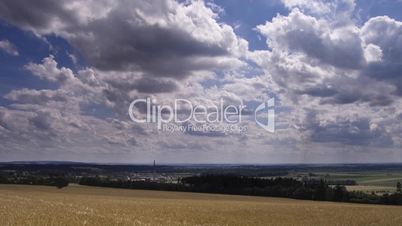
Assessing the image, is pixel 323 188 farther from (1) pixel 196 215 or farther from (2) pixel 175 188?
(1) pixel 196 215

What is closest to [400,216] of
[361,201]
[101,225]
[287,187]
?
[101,225]

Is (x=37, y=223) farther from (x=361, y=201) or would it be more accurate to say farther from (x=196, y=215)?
(x=361, y=201)

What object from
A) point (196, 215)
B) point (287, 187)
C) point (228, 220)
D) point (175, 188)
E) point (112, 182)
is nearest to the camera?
point (228, 220)

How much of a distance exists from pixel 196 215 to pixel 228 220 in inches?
137

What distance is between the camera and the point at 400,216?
38875mm

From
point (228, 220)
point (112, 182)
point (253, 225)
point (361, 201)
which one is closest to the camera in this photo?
point (253, 225)

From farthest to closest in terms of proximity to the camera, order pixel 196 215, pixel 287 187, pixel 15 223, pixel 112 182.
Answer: pixel 112 182, pixel 287 187, pixel 196 215, pixel 15 223

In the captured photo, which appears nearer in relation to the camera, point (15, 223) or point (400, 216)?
point (15, 223)

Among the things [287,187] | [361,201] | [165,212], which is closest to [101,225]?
[165,212]

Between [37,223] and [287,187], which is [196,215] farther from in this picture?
[287,187]

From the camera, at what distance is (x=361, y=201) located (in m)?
77.1

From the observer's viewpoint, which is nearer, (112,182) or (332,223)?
(332,223)

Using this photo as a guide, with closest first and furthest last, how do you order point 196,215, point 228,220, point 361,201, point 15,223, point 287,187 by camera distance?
point 15,223 < point 228,220 < point 196,215 < point 361,201 < point 287,187

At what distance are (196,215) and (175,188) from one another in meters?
65.6
